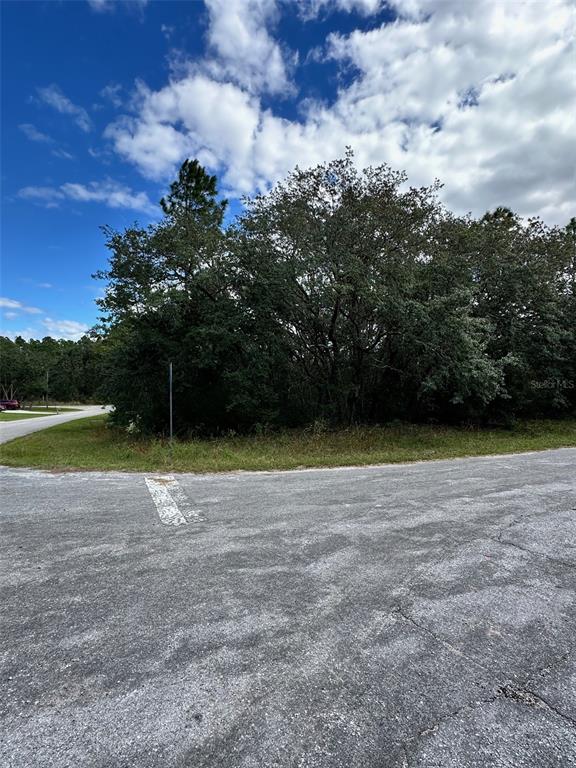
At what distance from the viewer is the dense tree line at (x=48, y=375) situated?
185 feet

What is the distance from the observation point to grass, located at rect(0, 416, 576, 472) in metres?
9.12

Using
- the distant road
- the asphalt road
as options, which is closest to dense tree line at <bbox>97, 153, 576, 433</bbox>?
the distant road

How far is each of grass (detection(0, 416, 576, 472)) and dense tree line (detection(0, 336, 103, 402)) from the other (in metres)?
45.4

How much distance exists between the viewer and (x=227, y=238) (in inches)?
557

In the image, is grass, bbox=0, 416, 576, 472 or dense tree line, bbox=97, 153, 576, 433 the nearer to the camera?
grass, bbox=0, 416, 576, 472

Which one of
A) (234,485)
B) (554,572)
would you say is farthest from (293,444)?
(554,572)

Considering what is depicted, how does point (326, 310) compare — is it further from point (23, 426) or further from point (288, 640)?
point (23, 426)

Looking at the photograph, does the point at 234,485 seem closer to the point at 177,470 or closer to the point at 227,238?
the point at 177,470

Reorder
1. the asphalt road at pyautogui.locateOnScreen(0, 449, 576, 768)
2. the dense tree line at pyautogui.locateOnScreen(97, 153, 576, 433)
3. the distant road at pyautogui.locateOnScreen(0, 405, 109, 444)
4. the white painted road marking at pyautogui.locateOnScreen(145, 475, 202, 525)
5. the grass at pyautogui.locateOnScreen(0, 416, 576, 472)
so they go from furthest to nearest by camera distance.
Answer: the distant road at pyautogui.locateOnScreen(0, 405, 109, 444)
the dense tree line at pyautogui.locateOnScreen(97, 153, 576, 433)
the grass at pyautogui.locateOnScreen(0, 416, 576, 472)
the white painted road marking at pyautogui.locateOnScreen(145, 475, 202, 525)
the asphalt road at pyautogui.locateOnScreen(0, 449, 576, 768)

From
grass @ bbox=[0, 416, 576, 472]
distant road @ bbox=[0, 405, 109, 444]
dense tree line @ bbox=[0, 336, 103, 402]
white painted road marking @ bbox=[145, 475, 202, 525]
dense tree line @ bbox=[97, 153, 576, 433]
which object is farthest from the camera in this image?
dense tree line @ bbox=[0, 336, 103, 402]

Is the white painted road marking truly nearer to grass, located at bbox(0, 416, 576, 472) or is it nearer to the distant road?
grass, located at bbox(0, 416, 576, 472)

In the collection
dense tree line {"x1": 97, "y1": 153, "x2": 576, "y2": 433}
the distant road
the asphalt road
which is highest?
dense tree line {"x1": 97, "y1": 153, "x2": 576, "y2": 433}

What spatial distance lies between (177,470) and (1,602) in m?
5.58

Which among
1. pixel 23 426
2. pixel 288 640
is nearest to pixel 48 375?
pixel 23 426
